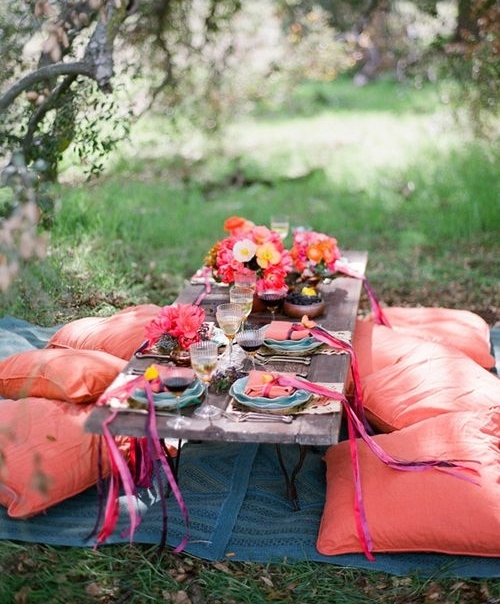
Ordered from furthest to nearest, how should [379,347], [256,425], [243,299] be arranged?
[379,347] < [243,299] < [256,425]

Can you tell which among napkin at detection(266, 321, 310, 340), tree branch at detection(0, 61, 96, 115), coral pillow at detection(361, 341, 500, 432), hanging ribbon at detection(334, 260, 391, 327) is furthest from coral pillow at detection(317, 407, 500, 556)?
tree branch at detection(0, 61, 96, 115)

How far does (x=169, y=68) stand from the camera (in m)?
8.55

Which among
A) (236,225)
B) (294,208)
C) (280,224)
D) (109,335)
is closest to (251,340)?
(109,335)

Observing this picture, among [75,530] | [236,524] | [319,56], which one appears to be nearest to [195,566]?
[236,524]

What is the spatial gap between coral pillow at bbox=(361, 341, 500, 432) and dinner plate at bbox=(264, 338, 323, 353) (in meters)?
0.47

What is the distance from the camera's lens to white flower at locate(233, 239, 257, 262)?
4.25 meters

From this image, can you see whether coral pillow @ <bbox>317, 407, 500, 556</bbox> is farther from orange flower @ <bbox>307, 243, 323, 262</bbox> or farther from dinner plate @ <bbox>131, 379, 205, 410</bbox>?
orange flower @ <bbox>307, 243, 323, 262</bbox>

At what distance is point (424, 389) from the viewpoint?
3.93 meters

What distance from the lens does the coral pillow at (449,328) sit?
4777 millimetres

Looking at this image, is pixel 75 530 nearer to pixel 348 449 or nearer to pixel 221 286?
pixel 348 449

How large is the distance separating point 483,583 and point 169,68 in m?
6.48

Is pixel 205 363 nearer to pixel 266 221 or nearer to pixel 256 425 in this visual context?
pixel 256 425

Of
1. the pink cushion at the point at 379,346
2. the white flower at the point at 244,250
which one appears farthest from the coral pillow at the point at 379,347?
the white flower at the point at 244,250

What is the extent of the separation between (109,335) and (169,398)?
1200 millimetres
